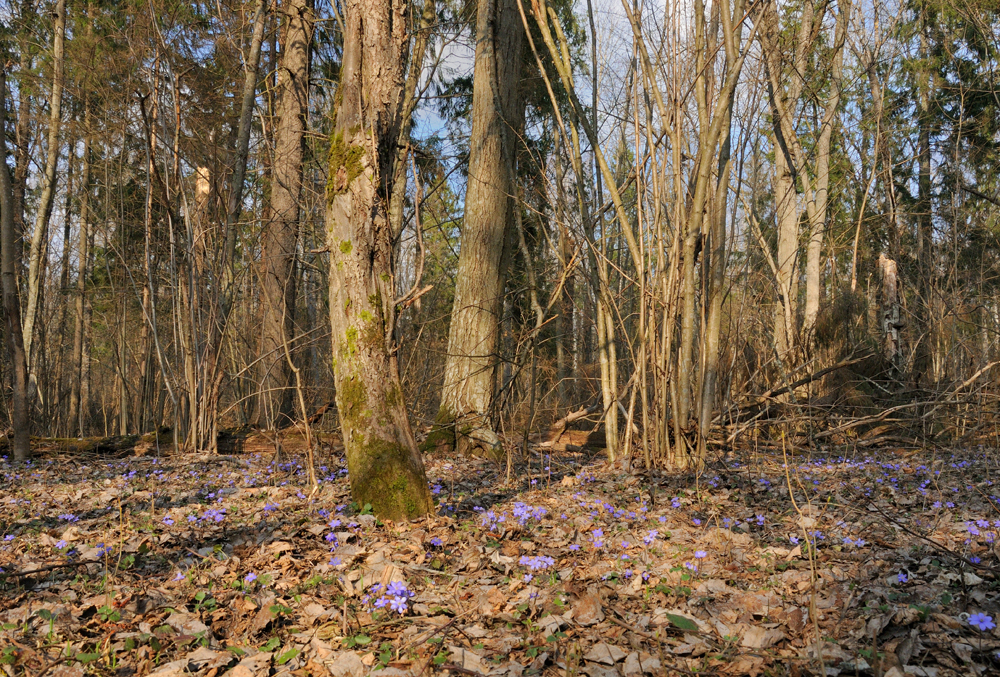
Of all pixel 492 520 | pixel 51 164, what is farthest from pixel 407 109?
pixel 51 164

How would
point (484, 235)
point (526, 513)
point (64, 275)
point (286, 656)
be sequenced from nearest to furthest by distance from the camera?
point (286, 656)
point (526, 513)
point (484, 235)
point (64, 275)

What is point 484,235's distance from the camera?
22.5 ft

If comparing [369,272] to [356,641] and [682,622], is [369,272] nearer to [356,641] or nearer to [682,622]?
[356,641]

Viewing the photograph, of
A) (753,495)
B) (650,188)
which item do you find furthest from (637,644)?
(650,188)

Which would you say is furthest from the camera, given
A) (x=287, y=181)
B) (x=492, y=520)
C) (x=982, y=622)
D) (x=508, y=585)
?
(x=287, y=181)

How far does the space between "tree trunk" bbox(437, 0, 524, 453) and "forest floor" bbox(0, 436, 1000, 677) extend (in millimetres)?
2261

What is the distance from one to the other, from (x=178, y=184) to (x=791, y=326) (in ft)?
23.9

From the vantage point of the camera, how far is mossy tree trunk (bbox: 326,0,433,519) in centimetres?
346

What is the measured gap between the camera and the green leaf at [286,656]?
6.73ft

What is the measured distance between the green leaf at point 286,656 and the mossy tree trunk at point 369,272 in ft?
4.34

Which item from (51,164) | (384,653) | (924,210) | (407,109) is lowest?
(384,653)

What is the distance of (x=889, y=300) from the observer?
30.5 ft

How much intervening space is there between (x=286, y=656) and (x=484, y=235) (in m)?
5.31

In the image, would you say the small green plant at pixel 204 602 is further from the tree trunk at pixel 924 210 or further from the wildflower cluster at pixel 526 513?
the tree trunk at pixel 924 210
